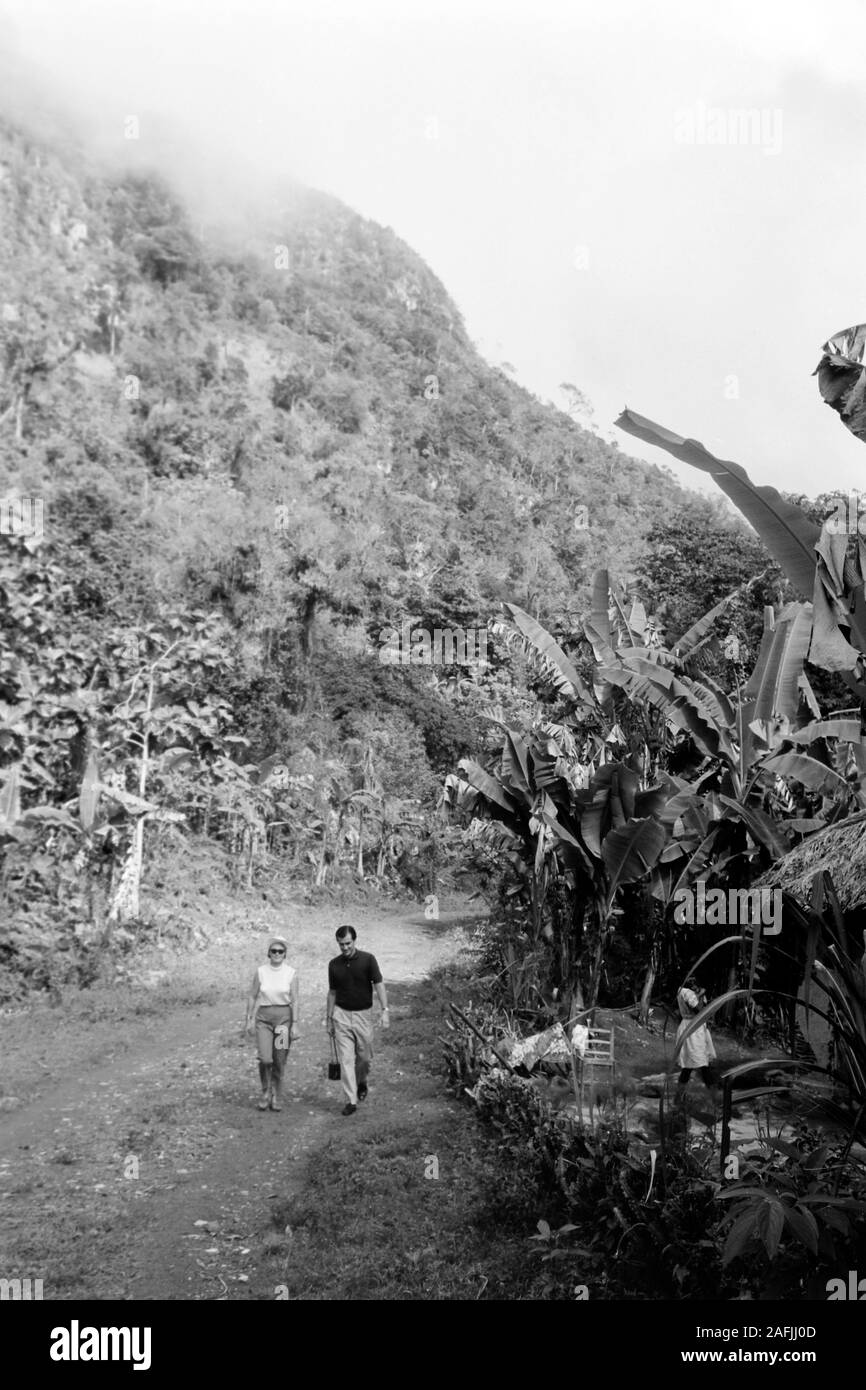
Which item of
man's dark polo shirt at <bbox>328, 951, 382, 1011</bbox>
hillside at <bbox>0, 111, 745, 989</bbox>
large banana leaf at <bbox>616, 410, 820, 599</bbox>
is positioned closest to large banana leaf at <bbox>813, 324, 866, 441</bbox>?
large banana leaf at <bbox>616, 410, 820, 599</bbox>

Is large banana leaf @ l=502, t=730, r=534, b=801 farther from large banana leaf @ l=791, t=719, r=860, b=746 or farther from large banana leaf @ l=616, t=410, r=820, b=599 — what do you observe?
large banana leaf @ l=616, t=410, r=820, b=599

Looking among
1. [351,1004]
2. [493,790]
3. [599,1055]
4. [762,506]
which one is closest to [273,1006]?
[351,1004]

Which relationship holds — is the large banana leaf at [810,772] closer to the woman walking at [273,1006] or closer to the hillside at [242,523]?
the woman walking at [273,1006]

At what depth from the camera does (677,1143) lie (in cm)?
444

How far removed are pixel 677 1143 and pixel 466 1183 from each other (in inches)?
48.1

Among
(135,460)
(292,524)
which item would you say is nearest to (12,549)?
(292,524)

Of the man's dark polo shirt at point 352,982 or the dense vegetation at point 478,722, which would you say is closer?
the dense vegetation at point 478,722

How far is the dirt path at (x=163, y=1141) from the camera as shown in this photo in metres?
4.21

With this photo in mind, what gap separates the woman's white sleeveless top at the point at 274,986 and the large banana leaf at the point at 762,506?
380 cm

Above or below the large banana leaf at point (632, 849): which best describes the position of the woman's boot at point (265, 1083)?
below

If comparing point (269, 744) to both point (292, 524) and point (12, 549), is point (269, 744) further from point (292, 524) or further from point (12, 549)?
point (292, 524)

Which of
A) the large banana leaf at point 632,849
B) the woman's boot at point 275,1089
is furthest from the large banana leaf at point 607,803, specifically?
the woman's boot at point 275,1089

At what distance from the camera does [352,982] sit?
6.01 meters
